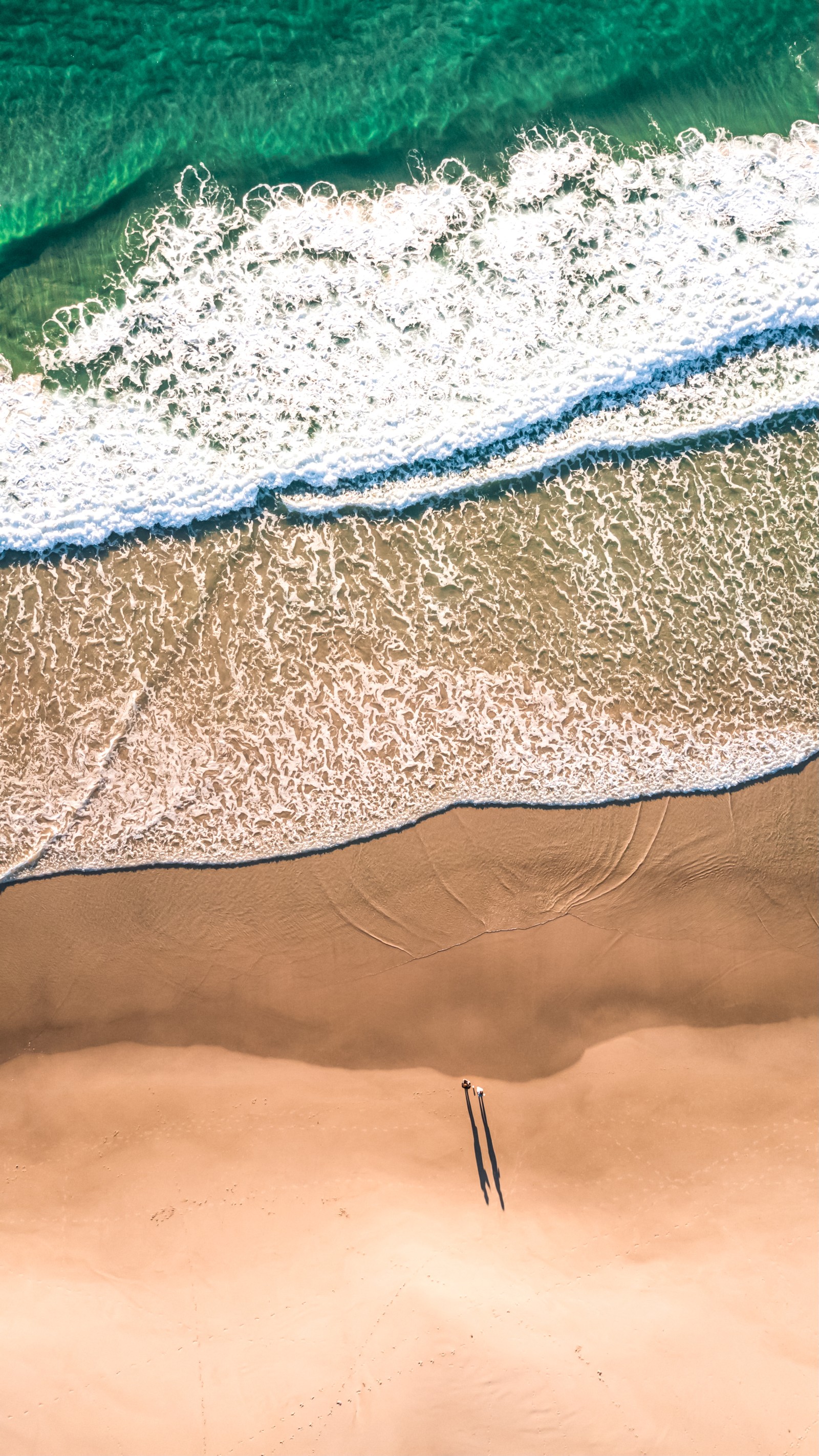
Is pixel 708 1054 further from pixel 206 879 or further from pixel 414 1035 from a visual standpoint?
pixel 206 879

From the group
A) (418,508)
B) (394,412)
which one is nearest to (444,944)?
(418,508)

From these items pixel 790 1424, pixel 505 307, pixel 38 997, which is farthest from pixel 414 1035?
pixel 505 307

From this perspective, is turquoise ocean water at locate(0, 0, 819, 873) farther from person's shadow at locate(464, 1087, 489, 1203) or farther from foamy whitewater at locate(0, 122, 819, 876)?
person's shadow at locate(464, 1087, 489, 1203)

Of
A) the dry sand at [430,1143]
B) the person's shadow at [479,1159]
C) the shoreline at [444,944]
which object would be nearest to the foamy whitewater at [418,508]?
the shoreline at [444,944]

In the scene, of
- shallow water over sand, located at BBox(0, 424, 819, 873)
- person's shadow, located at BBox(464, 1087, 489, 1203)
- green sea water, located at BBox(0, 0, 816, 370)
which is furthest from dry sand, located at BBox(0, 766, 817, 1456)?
green sea water, located at BBox(0, 0, 816, 370)

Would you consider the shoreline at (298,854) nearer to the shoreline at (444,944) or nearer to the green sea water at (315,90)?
the shoreline at (444,944)
